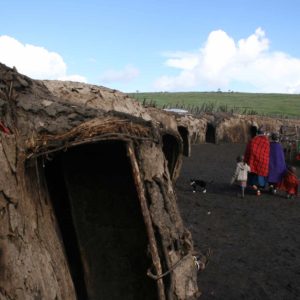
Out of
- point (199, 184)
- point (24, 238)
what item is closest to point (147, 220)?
point (24, 238)

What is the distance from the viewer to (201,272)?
7121 mm

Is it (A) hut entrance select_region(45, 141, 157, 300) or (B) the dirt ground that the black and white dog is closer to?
(B) the dirt ground

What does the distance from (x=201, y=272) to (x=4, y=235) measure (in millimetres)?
3792

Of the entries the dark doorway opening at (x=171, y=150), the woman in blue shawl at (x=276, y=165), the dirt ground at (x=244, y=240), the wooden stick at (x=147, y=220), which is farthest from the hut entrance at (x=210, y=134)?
the wooden stick at (x=147, y=220)

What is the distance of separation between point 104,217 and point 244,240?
404cm

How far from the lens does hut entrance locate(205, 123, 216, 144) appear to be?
93.6ft

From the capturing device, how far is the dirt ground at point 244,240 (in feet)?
21.9

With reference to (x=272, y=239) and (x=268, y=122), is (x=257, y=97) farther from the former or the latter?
(x=272, y=239)


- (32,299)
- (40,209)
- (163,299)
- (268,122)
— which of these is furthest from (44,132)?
(268,122)

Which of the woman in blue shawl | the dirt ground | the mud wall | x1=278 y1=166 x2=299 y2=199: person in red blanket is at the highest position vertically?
the mud wall

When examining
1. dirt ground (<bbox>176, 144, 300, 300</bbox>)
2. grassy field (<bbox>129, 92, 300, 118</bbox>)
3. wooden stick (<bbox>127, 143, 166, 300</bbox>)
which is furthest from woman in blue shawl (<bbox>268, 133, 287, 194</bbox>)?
grassy field (<bbox>129, 92, 300, 118</bbox>)

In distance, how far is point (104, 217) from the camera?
5.61m

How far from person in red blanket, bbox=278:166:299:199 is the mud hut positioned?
8.11m

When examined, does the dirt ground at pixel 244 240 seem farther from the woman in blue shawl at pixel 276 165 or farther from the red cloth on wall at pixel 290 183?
the woman in blue shawl at pixel 276 165
